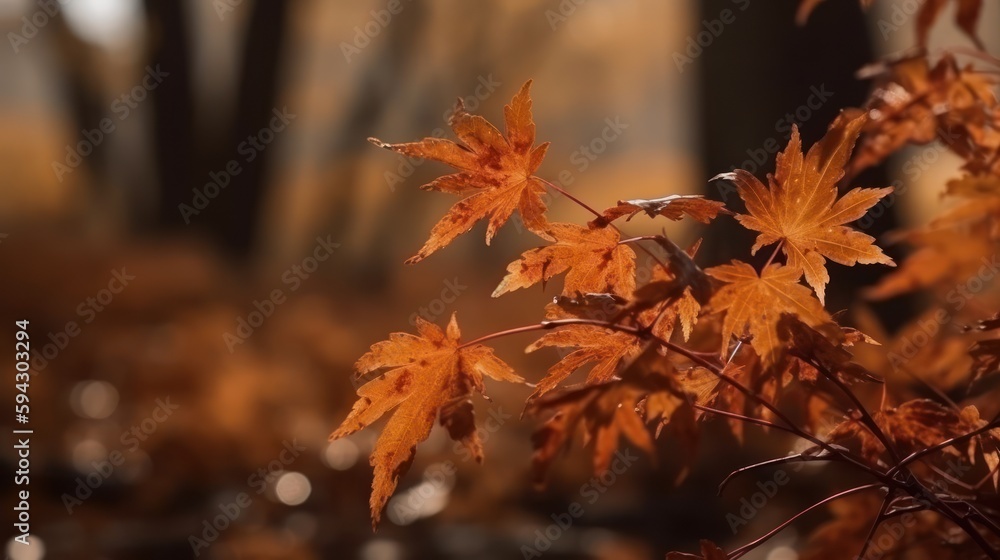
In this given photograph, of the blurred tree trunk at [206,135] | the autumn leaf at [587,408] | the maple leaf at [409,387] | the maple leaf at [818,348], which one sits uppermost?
the blurred tree trunk at [206,135]

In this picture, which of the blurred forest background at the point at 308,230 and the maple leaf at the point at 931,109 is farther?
the blurred forest background at the point at 308,230

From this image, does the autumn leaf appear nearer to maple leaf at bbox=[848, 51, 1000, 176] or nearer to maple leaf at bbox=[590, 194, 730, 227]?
maple leaf at bbox=[590, 194, 730, 227]

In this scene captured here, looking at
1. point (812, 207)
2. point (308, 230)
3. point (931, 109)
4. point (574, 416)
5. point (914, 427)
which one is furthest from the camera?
point (308, 230)

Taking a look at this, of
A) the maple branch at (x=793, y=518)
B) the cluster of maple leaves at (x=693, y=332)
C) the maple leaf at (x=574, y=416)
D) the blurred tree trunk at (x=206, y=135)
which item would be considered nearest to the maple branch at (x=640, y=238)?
the cluster of maple leaves at (x=693, y=332)

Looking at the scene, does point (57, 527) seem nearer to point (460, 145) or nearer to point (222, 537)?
point (222, 537)

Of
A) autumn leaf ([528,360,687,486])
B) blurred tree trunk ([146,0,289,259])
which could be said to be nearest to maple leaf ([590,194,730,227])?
autumn leaf ([528,360,687,486])

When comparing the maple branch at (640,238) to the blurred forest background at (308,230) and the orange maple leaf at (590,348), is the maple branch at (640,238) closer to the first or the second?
the orange maple leaf at (590,348)

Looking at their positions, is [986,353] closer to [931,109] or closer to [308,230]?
[931,109]

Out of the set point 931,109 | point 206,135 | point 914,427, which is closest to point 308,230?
point 206,135
